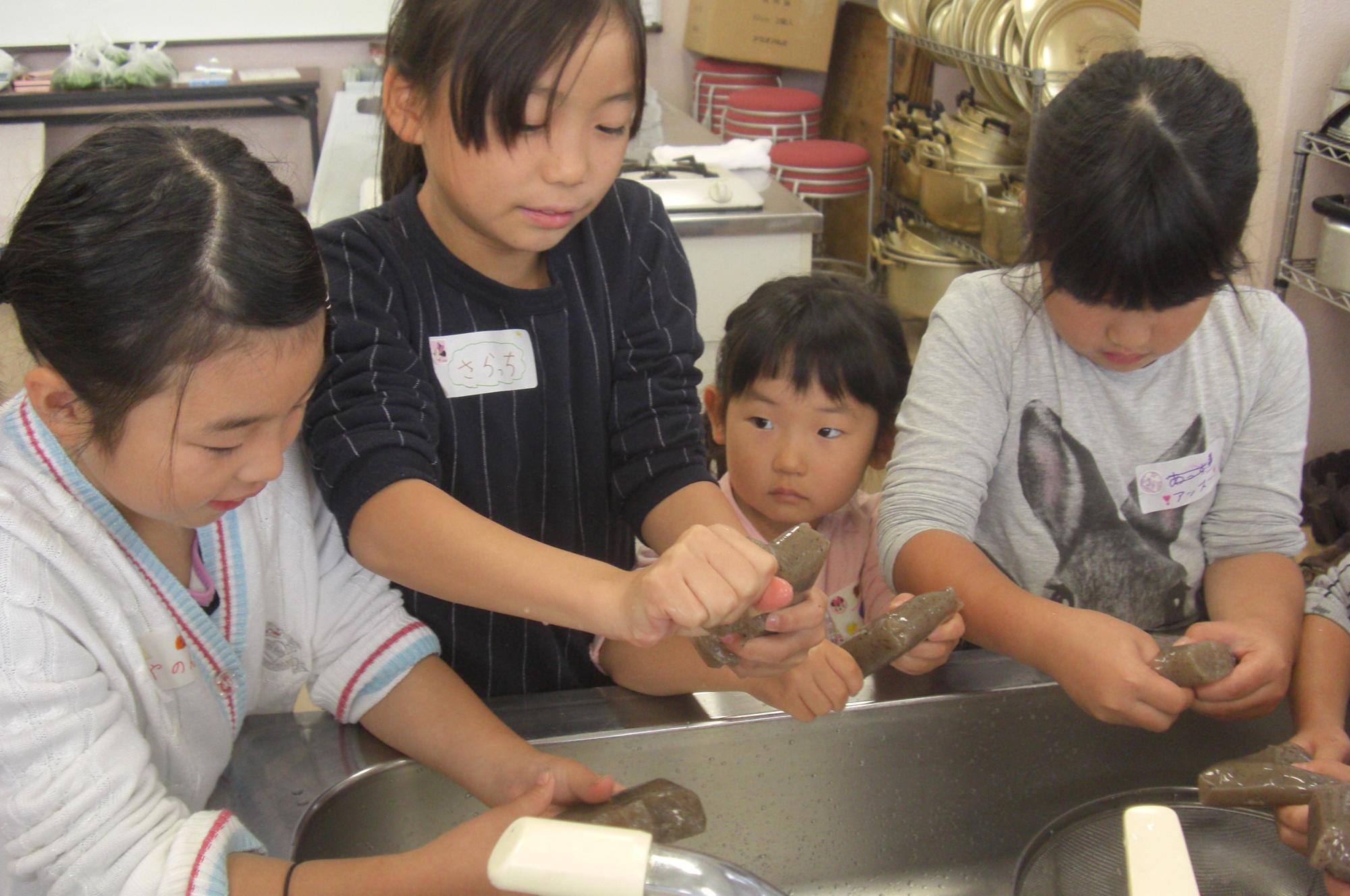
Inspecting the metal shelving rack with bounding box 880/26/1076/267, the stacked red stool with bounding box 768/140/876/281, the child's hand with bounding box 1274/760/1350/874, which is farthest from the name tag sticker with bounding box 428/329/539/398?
the stacked red stool with bounding box 768/140/876/281

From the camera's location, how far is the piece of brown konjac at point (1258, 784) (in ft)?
2.65

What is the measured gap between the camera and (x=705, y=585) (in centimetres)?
71

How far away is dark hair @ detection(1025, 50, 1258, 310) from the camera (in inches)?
37.7

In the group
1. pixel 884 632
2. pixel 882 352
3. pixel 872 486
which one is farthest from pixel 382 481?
pixel 872 486

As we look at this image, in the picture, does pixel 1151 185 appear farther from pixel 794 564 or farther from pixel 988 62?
pixel 988 62

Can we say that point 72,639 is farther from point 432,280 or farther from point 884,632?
point 884,632

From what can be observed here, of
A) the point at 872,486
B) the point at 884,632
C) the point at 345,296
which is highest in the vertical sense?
the point at 345,296

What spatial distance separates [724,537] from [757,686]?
0.96 ft

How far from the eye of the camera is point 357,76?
4504mm

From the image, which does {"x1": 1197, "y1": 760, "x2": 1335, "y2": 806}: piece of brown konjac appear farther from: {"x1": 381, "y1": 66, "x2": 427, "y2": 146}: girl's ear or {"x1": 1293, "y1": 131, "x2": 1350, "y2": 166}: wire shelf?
{"x1": 1293, "y1": 131, "x2": 1350, "y2": 166}: wire shelf

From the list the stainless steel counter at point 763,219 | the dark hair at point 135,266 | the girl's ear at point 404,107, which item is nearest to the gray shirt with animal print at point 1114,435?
the girl's ear at point 404,107

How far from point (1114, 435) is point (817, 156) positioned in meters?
3.03

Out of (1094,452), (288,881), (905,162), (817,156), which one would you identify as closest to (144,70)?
(817,156)

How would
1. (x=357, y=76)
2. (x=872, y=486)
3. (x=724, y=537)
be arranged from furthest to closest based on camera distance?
(x=357, y=76) < (x=872, y=486) < (x=724, y=537)
